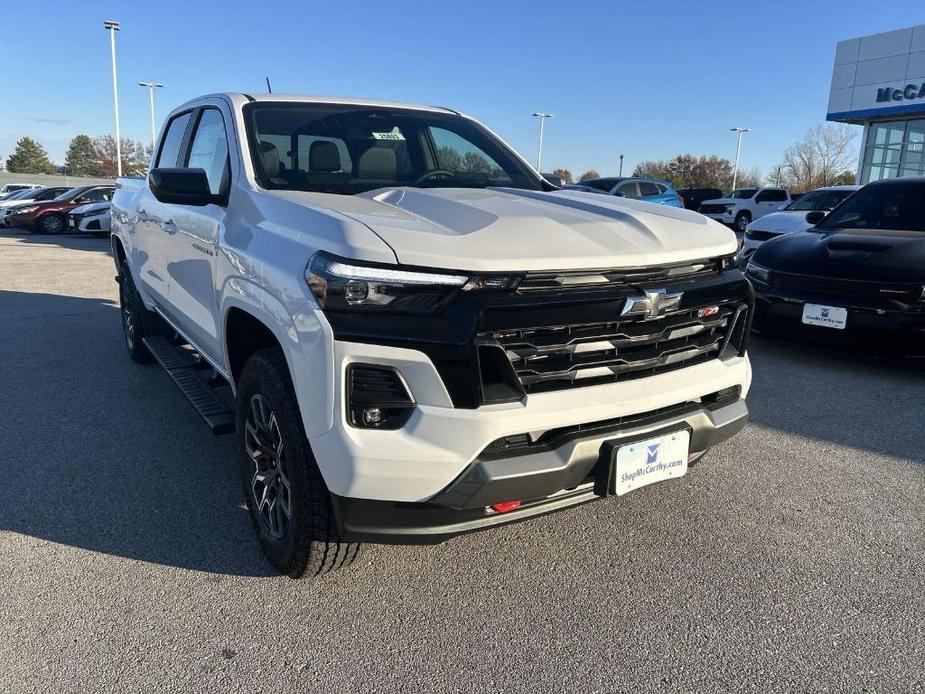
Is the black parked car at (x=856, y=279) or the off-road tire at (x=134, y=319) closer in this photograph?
the black parked car at (x=856, y=279)

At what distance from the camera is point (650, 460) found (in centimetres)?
242

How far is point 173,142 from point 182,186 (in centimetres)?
190

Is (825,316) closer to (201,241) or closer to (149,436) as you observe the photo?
(201,241)

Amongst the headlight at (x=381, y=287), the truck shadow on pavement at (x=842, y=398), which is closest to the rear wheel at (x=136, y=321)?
the headlight at (x=381, y=287)

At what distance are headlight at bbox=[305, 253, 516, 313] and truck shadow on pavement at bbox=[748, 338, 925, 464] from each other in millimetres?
2976

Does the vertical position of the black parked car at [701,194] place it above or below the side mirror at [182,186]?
above

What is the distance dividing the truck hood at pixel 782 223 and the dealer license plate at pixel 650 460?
869cm

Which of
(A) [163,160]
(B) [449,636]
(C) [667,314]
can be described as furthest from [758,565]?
(A) [163,160]

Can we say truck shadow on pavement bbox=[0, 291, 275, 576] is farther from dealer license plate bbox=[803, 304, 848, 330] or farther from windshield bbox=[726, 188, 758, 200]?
windshield bbox=[726, 188, 758, 200]

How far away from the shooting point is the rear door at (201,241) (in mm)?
3184

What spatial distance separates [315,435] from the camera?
2.17 m

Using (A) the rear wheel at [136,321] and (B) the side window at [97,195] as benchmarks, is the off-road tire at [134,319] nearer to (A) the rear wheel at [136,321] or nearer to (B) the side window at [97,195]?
(A) the rear wheel at [136,321]

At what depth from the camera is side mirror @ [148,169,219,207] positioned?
2938mm

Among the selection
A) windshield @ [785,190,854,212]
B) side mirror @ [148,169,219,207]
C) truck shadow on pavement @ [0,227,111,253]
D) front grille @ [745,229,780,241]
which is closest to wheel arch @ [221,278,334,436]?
side mirror @ [148,169,219,207]
